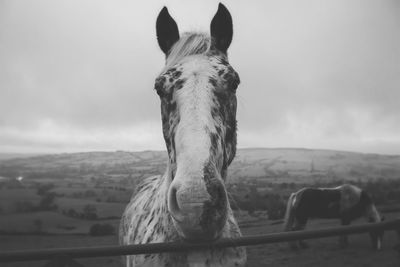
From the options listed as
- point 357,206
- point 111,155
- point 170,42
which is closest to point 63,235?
point 357,206

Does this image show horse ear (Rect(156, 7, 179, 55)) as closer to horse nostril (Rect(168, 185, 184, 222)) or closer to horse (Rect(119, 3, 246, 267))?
horse (Rect(119, 3, 246, 267))

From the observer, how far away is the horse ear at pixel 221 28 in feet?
8.95

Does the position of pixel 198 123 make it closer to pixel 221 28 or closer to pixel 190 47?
pixel 190 47

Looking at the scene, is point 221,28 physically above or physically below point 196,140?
above

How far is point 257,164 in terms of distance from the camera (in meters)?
141

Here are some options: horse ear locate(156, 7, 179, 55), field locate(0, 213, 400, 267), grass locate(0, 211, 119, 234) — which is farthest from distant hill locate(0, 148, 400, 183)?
horse ear locate(156, 7, 179, 55)

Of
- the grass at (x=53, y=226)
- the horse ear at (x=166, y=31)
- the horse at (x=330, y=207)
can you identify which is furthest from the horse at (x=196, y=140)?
the grass at (x=53, y=226)

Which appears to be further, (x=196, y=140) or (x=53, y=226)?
(x=53, y=226)

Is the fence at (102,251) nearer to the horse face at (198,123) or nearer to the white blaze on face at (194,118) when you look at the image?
the horse face at (198,123)

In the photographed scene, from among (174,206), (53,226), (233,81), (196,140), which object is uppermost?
(233,81)

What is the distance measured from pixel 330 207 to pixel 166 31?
562 inches

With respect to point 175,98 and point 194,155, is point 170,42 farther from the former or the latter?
point 194,155

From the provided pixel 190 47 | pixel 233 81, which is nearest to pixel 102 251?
pixel 233 81

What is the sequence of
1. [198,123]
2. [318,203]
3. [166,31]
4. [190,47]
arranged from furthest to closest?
1. [318,203]
2. [166,31]
3. [190,47]
4. [198,123]
